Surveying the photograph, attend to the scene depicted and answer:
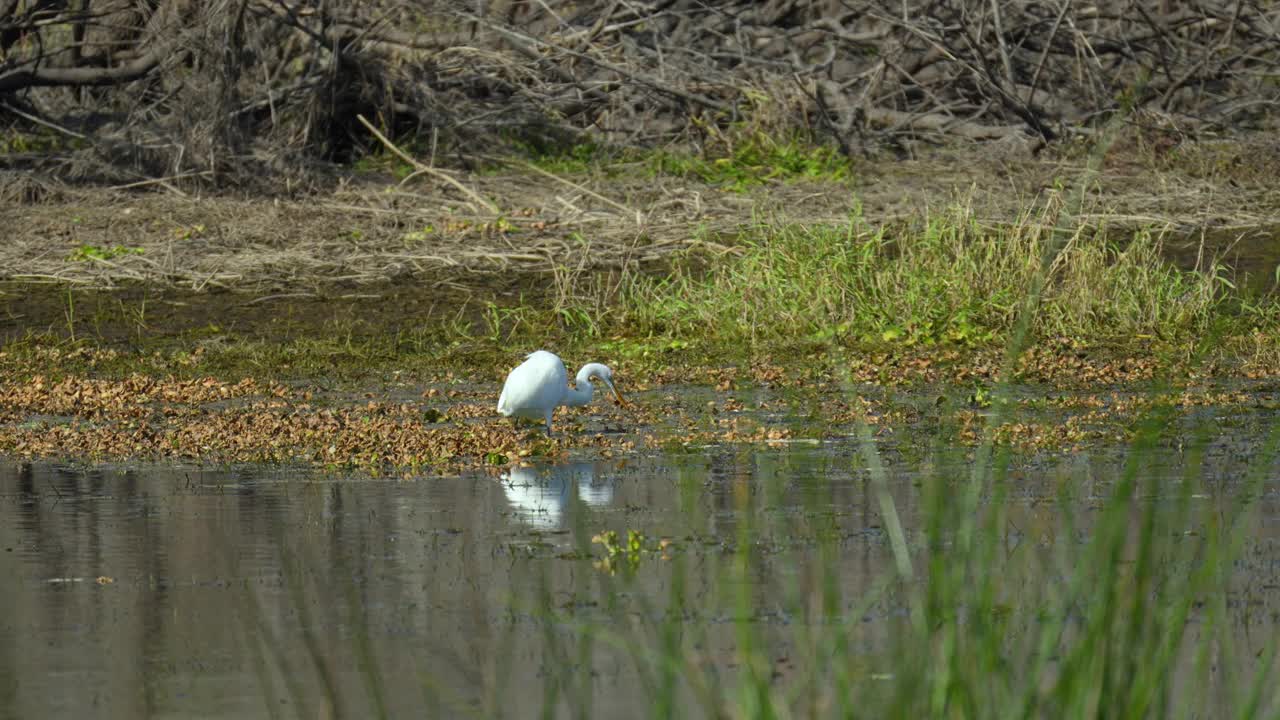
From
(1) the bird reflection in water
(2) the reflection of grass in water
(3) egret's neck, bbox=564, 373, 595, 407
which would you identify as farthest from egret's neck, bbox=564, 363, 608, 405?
(2) the reflection of grass in water

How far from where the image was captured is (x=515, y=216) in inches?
707

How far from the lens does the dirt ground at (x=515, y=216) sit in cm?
1645

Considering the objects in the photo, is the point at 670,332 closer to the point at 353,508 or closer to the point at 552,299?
the point at 552,299

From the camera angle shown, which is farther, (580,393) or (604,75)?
(604,75)

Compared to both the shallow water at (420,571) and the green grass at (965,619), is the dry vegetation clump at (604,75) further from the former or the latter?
the green grass at (965,619)

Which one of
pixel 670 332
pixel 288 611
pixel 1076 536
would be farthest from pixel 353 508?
pixel 670 332

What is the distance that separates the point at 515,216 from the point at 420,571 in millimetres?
11005

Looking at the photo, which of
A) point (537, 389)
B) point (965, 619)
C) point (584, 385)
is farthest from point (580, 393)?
point (965, 619)

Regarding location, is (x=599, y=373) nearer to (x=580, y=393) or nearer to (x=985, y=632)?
(x=580, y=393)

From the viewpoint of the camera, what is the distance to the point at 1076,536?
24.4ft

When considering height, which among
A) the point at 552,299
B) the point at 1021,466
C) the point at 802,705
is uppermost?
the point at 802,705

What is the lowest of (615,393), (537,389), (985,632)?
(615,393)

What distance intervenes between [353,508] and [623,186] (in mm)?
11076

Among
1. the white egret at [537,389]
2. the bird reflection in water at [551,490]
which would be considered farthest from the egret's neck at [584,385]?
the bird reflection in water at [551,490]
